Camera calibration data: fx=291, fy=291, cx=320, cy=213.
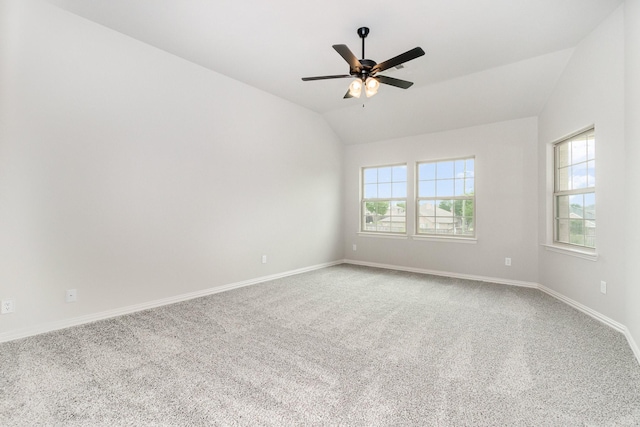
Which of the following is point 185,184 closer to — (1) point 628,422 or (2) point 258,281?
(2) point 258,281

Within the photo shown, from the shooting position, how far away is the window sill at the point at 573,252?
3.12 m

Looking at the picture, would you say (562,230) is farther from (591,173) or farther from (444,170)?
(444,170)

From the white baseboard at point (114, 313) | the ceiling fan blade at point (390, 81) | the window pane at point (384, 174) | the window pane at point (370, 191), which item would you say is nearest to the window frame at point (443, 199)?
the window pane at point (384, 174)

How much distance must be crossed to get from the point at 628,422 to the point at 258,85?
16.4ft

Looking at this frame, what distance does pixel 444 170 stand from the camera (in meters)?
5.34

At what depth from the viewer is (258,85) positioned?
4500mm

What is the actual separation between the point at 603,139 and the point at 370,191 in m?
3.81

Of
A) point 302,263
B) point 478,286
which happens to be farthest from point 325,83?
point 478,286

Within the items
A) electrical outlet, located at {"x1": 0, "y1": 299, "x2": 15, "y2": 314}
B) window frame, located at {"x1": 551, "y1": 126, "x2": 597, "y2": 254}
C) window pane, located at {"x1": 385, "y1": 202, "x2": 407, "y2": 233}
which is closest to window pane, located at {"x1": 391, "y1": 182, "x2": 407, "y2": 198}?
window pane, located at {"x1": 385, "y1": 202, "x2": 407, "y2": 233}

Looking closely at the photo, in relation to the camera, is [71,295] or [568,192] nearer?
[71,295]

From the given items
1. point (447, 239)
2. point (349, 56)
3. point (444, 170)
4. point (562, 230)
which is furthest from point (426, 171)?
point (349, 56)

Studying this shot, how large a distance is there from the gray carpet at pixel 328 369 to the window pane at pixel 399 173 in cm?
294

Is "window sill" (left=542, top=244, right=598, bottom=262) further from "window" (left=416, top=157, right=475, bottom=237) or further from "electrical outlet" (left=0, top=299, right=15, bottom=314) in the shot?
"electrical outlet" (left=0, top=299, right=15, bottom=314)

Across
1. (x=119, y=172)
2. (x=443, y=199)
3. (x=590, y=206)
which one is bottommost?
(x=590, y=206)
